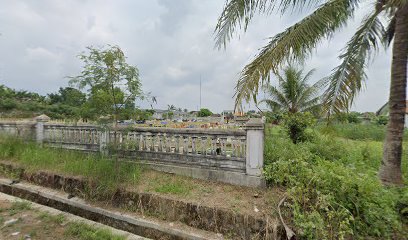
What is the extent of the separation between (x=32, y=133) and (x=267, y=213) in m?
7.81

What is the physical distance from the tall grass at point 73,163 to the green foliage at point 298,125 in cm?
534

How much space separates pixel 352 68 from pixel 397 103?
100cm

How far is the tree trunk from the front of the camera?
12.8 feet

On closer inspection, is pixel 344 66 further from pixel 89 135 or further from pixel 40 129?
pixel 40 129

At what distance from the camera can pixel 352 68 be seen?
171 inches

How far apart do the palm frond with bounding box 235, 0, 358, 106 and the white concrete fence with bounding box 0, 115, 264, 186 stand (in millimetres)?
897

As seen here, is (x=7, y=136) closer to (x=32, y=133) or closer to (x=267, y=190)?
(x=32, y=133)

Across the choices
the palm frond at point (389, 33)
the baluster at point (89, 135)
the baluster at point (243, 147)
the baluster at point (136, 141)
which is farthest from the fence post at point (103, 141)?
the palm frond at point (389, 33)

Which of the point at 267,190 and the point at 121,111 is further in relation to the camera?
the point at 121,111

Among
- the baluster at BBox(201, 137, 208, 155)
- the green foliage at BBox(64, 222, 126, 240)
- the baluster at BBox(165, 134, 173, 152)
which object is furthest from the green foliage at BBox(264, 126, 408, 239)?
the green foliage at BBox(64, 222, 126, 240)

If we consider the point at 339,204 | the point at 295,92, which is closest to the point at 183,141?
the point at 339,204

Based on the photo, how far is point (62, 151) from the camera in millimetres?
6301

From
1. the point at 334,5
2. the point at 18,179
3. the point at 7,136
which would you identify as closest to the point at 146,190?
the point at 18,179

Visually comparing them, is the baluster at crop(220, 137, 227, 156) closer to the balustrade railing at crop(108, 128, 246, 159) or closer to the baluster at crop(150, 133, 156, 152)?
the balustrade railing at crop(108, 128, 246, 159)
